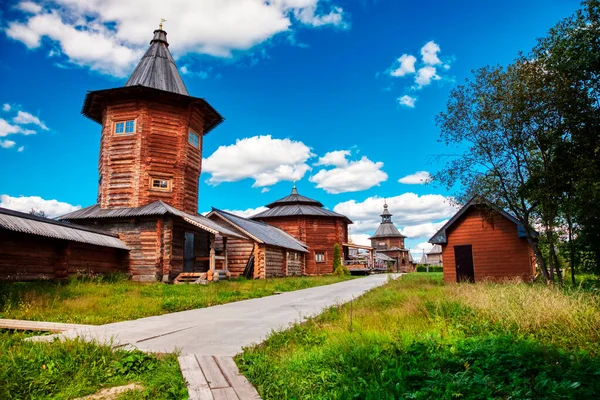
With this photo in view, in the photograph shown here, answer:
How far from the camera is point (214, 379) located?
4215 mm

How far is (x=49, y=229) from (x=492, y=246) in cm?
2141

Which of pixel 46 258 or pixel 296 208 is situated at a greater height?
pixel 296 208

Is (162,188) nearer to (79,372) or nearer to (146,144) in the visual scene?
(146,144)

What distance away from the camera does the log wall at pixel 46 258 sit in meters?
14.7

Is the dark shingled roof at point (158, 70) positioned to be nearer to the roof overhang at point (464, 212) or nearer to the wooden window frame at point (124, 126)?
the wooden window frame at point (124, 126)

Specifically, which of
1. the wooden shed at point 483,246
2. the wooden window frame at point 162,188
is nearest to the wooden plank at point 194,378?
the wooden shed at point 483,246

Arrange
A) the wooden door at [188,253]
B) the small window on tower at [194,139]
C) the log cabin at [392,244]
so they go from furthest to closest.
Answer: the log cabin at [392,244] → the small window on tower at [194,139] → the wooden door at [188,253]

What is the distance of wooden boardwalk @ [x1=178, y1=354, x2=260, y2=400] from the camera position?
3.79 meters

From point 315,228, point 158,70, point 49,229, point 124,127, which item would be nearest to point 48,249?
point 49,229

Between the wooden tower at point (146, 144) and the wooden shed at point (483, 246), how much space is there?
15.8 m

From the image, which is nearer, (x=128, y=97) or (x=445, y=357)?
(x=445, y=357)

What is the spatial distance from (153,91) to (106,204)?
290 inches

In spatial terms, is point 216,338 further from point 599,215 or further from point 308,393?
point 599,215

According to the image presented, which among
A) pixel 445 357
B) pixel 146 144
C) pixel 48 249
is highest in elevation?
pixel 146 144
